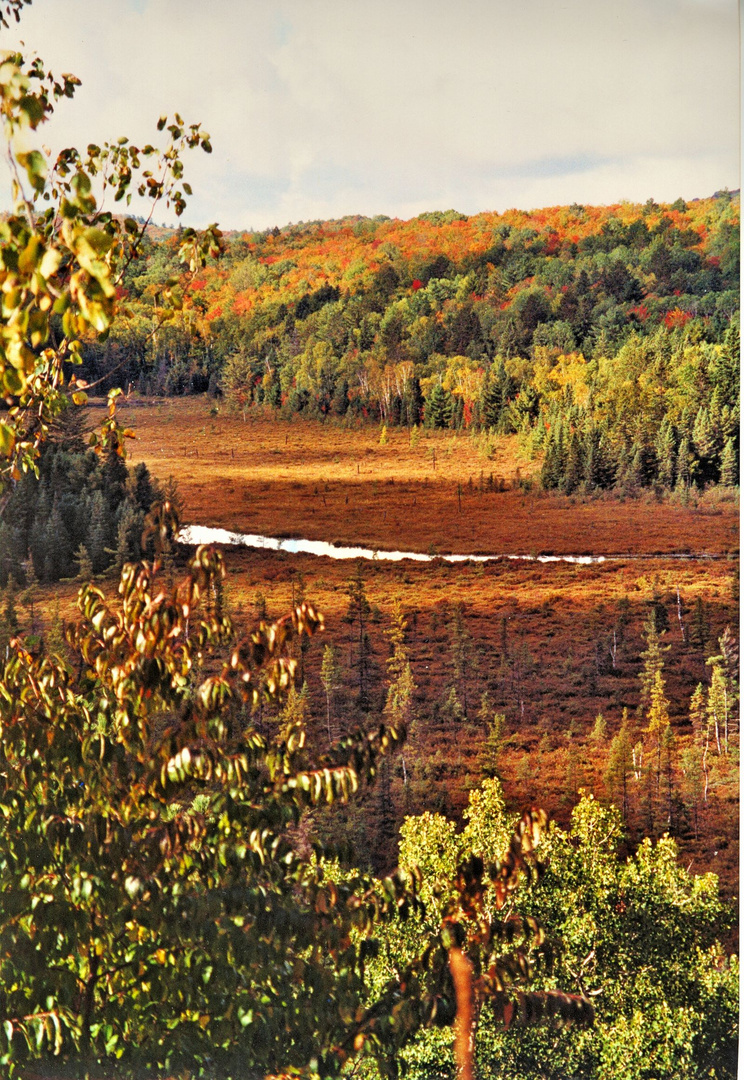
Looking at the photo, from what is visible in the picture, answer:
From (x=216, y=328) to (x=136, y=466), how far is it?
421mm

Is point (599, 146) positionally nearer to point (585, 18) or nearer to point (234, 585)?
point (585, 18)

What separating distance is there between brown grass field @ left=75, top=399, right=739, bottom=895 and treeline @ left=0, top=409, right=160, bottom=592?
0.24 feet

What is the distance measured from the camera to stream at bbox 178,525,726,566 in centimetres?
256

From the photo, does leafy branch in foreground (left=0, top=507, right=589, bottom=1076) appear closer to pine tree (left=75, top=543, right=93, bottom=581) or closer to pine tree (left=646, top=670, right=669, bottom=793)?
pine tree (left=75, top=543, right=93, bottom=581)

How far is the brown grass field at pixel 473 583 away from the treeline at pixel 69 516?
2.9 inches

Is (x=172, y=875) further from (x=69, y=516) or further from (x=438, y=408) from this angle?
(x=438, y=408)

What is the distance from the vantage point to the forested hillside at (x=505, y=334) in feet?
8.59

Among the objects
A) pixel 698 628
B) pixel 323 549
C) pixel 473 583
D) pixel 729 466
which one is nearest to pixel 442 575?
pixel 473 583

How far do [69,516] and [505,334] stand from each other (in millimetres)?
1226

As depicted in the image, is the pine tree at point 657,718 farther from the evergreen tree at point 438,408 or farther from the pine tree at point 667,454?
the evergreen tree at point 438,408

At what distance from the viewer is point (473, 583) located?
2662 millimetres

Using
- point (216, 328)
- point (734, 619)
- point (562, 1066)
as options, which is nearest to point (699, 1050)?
point (562, 1066)

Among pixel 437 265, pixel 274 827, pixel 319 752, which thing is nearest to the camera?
pixel 274 827

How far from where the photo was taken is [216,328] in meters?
2.64
